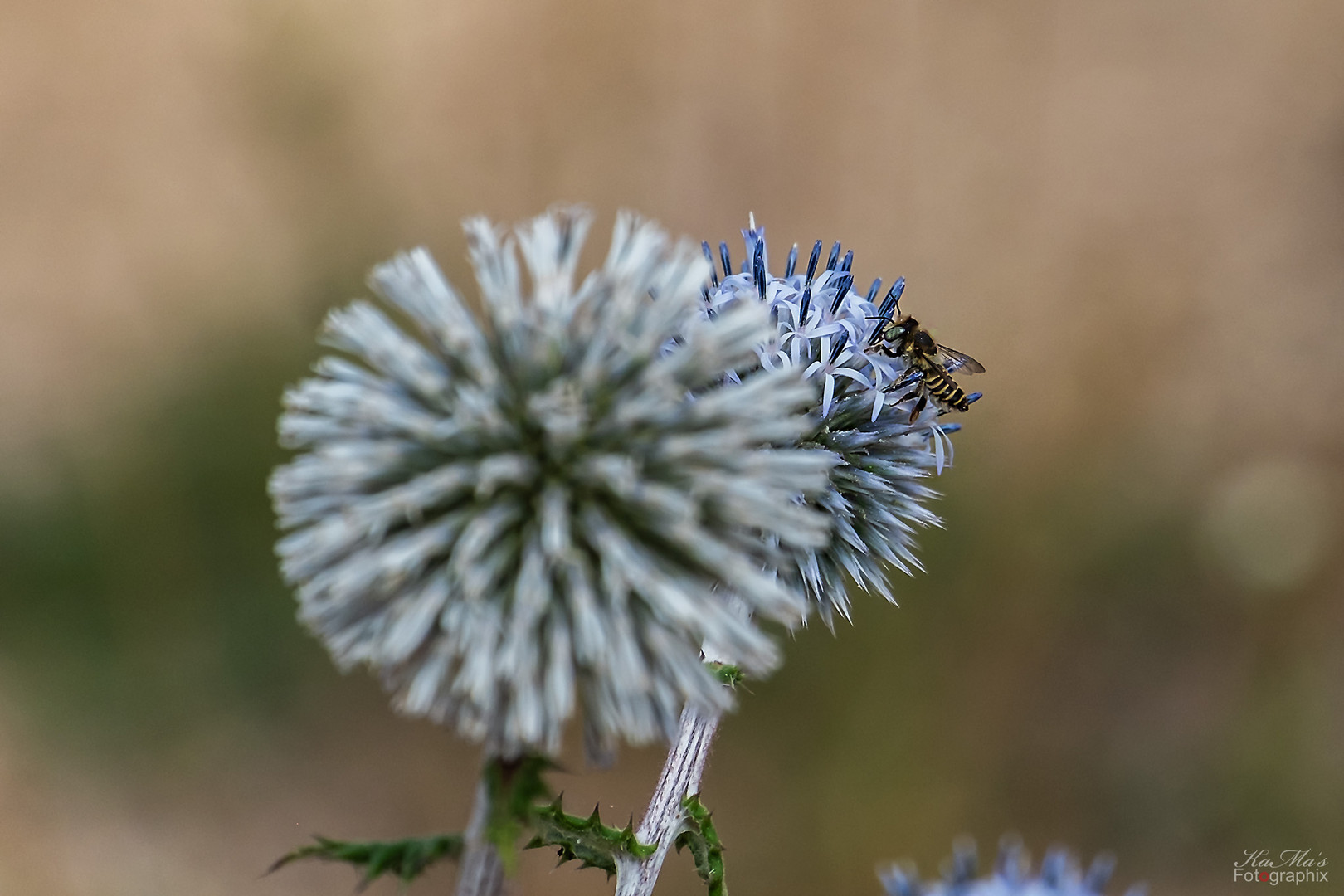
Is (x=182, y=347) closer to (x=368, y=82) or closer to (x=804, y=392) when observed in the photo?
(x=368, y=82)

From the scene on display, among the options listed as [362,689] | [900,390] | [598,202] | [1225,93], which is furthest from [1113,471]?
[362,689]

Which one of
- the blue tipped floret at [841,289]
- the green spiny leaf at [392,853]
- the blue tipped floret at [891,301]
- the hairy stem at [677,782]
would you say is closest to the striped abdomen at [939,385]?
the blue tipped floret at [891,301]

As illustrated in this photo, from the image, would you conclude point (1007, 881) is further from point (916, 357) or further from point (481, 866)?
point (916, 357)

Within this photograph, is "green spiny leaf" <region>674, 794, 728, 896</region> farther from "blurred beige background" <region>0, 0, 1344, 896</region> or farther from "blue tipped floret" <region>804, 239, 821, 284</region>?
"blurred beige background" <region>0, 0, 1344, 896</region>

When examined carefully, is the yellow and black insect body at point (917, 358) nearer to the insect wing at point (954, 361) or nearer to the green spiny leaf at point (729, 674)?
the insect wing at point (954, 361)

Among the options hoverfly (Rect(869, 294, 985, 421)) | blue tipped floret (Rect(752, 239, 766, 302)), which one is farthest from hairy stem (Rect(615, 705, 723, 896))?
blue tipped floret (Rect(752, 239, 766, 302))

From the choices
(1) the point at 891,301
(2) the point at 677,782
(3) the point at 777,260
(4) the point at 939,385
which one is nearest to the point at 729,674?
(2) the point at 677,782
